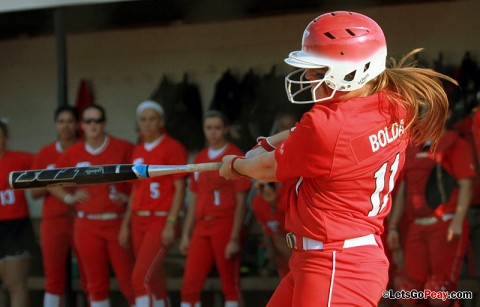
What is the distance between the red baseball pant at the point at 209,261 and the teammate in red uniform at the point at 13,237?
4.07 ft

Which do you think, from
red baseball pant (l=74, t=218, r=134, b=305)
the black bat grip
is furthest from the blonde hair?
red baseball pant (l=74, t=218, r=134, b=305)

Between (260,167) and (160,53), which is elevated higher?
(160,53)

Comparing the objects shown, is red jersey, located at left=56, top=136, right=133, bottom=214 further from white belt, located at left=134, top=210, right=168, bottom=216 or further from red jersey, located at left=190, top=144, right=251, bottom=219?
red jersey, located at left=190, top=144, right=251, bottom=219

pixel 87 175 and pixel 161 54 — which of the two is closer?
pixel 87 175

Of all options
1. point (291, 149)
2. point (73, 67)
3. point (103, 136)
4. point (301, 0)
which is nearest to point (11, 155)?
point (103, 136)

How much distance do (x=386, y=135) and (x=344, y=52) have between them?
30 centimetres

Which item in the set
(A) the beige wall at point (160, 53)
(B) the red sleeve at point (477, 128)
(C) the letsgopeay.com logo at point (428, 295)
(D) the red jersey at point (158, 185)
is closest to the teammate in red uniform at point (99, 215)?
(D) the red jersey at point (158, 185)

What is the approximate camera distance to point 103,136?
5621mm

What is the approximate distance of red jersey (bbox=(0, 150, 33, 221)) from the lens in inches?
228

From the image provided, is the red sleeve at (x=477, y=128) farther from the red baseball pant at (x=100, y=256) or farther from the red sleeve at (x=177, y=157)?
the red baseball pant at (x=100, y=256)

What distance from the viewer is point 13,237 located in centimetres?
Answer: 580

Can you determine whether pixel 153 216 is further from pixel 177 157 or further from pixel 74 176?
pixel 74 176

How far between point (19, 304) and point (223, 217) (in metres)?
1.59

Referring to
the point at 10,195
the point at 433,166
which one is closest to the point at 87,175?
the point at 433,166
